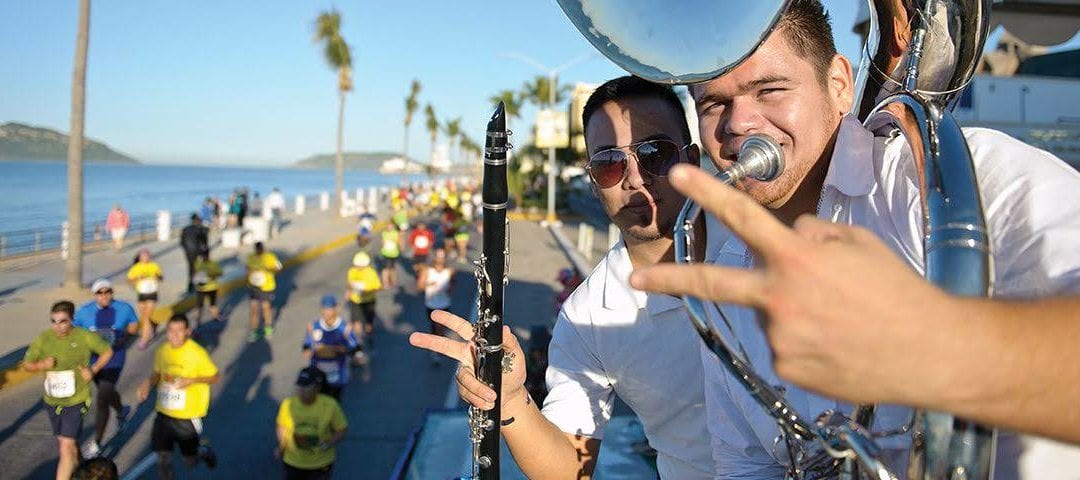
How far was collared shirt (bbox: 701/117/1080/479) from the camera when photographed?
767 millimetres

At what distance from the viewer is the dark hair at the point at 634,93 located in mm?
2352

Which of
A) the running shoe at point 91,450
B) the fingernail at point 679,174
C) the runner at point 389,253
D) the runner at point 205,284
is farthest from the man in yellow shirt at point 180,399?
the runner at point 389,253

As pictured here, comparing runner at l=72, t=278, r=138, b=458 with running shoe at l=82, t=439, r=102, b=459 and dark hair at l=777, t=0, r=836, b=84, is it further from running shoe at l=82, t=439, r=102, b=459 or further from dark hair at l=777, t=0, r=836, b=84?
dark hair at l=777, t=0, r=836, b=84

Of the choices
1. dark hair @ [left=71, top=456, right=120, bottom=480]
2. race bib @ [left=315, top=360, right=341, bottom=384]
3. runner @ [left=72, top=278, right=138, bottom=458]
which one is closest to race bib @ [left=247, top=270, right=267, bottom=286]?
runner @ [left=72, top=278, right=138, bottom=458]

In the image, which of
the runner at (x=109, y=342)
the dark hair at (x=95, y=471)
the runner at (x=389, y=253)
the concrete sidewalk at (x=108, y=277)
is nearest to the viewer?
the dark hair at (x=95, y=471)

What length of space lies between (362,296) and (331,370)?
2.96 meters

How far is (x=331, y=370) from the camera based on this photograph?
700 centimetres

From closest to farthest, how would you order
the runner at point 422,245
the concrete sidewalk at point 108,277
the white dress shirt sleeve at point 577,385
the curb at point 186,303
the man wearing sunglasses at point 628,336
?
1. the man wearing sunglasses at point 628,336
2. the white dress shirt sleeve at point 577,385
3. the curb at point 186,303
4. the concrete sidewalk at point 108,277
5. the runner at point 422,245

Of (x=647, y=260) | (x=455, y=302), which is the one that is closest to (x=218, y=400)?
(x=455, y=302)

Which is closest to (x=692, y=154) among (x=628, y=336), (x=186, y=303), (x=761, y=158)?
(x=628, y=336)

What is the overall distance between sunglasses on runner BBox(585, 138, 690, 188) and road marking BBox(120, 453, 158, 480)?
5470mm

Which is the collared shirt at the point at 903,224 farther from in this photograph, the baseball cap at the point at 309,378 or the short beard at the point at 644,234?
the baseball cap at the point at 309,378

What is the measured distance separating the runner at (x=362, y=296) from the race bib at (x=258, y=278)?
1.66 metres

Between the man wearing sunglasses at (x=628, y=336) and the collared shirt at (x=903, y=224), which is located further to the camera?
the man wearing sunglasses at (x=628, y=336)
